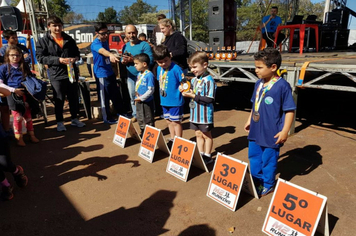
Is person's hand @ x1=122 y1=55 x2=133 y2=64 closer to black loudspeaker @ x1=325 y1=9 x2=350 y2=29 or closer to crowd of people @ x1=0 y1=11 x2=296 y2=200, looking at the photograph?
crowd of people @ x1=0 y1=11 x2=296 y2=200

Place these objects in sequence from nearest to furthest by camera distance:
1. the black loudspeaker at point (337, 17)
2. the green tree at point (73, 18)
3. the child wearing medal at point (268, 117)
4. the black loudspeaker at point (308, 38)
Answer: the child wearing medal at point (268, 117)
the black loudspeaker at point (308, 38)
the black loudspeaker at point (337, 17)
the green tree at point (73, 18)

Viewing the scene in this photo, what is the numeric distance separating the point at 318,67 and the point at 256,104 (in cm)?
221

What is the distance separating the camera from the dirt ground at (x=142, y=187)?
8.43ft

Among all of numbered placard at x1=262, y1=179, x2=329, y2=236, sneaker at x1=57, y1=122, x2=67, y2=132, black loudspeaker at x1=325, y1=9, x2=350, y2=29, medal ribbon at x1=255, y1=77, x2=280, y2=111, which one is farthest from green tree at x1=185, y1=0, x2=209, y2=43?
numbered placard at x1=262, y1=179, x2=329, y2=236

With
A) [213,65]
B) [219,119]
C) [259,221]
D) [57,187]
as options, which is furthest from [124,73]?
[259,221]

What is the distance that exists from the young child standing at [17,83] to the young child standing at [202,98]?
2.94m

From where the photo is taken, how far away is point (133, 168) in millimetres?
3814

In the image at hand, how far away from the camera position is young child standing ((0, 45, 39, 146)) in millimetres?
4348

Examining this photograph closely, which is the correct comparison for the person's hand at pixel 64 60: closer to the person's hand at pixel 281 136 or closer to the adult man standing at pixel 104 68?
the adult man standing at pixel 104 68

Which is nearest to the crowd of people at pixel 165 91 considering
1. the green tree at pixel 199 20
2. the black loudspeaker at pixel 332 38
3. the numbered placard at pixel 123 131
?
the numbered placard at pixel 123 131

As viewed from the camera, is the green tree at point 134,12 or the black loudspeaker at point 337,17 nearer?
the black loudspeaker at point 337,17

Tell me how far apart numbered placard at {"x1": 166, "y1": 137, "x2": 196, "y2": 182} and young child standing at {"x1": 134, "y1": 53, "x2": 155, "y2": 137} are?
1078mm

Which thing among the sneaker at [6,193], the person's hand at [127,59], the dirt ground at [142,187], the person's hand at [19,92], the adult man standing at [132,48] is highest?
the adult man standing at [132,48]

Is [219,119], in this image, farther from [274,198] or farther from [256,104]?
[274,198]
